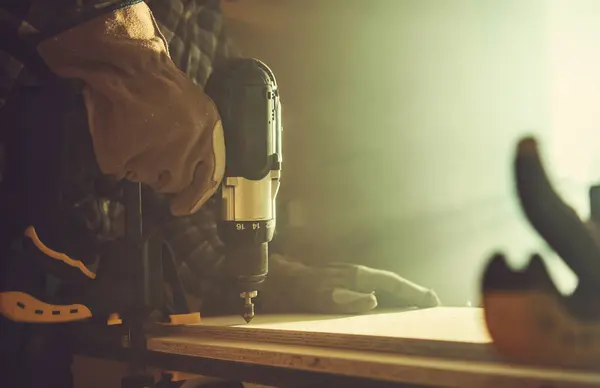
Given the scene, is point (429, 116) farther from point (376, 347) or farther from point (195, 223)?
point (376, 347)

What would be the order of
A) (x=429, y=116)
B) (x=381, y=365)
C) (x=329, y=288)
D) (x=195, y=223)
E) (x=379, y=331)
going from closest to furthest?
(x=381, y=365), (x=379, y=331), (x=329, y=288), (x=195, y=223), (x=429, y=116)

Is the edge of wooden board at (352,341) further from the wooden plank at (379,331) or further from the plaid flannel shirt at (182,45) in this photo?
the plaid flannel shirt at (182,45)

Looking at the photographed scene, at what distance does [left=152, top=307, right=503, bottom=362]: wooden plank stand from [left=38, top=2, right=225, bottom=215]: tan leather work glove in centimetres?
22

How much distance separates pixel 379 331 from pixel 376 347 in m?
0.06

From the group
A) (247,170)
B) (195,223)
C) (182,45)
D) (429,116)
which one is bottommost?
(195,223)

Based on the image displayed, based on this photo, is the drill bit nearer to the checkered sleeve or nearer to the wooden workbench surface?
the wooden workbench surface

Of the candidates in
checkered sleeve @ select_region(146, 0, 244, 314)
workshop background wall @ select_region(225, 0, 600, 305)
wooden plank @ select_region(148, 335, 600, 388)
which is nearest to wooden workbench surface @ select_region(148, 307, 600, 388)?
wooden plank @ select_region(148, 335, 600, 388)

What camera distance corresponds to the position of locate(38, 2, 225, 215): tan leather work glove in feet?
3.04

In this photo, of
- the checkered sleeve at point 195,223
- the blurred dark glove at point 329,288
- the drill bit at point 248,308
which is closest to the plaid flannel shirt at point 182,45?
the checkered sleeve at point 195,223

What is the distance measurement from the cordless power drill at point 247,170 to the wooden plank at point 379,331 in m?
0.08

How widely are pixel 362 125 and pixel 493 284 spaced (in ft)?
3.49

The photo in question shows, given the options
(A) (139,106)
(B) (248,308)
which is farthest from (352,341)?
(A) (139,106)

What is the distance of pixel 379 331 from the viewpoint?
84cm

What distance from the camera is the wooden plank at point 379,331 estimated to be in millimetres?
729
